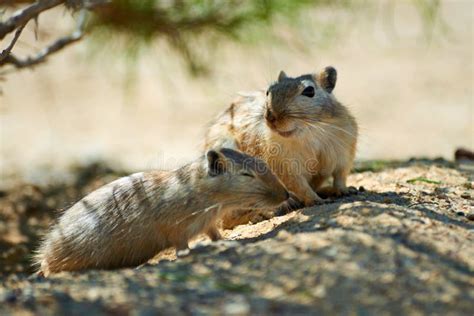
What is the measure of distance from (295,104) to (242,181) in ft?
2.52

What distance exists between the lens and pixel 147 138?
45.3ft

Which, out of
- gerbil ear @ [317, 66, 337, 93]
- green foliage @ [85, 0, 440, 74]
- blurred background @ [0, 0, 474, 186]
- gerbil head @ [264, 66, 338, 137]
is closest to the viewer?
gerbil head @ [264, 66, 338, 137]

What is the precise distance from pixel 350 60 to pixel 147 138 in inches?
234

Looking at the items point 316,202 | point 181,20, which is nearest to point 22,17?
point 316,202

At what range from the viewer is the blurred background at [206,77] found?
8656mm

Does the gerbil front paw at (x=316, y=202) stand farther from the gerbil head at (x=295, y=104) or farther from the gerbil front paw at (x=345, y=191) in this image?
the gerbil head at (x=295, y=104)

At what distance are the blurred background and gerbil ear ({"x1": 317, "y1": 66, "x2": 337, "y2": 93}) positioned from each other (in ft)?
6.45

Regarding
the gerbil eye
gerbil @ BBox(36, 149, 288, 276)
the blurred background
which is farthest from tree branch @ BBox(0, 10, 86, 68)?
the gerbil eye

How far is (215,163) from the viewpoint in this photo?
5.34 meters

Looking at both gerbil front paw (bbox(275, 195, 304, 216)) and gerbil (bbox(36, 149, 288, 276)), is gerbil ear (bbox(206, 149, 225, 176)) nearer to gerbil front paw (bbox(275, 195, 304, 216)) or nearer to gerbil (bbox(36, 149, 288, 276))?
gerbil (bbox(36, 149, 288, 276))

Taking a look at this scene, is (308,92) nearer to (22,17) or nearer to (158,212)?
(158,212)

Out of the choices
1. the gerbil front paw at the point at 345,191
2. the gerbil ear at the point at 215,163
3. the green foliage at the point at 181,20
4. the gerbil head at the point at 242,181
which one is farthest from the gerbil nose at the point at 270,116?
the green foliage at the point at 181,20

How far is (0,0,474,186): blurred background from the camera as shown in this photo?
866 centimetres

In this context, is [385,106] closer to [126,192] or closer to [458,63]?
[458,63]
